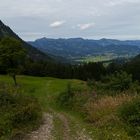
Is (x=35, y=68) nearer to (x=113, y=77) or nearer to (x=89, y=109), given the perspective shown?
(x=113, y=77)

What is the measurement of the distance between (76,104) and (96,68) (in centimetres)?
10661

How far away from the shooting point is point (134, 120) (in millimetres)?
17656

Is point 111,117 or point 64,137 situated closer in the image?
point 64,137

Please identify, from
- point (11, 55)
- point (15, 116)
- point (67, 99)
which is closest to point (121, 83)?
point (67, 99)

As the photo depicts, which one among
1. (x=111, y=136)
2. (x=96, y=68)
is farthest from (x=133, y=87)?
(x=96, y=68)

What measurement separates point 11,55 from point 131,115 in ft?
171

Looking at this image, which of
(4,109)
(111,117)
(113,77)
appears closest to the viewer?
(111,117)

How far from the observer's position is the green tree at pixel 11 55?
68.5 m

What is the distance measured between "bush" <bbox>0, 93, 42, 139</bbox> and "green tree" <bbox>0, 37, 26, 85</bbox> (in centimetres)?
4485

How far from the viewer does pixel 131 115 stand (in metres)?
18.3

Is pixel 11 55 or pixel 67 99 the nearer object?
pixel 67 99

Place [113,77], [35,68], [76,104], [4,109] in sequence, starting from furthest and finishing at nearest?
[35,68] → [113,77] → [76,104] → [4,109]

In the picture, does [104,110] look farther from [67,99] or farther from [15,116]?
[67,99]

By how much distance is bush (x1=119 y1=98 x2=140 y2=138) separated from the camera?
16.8 m
